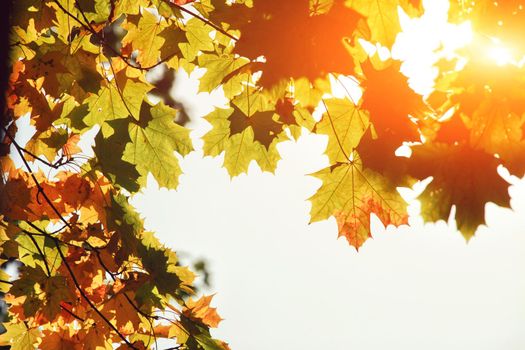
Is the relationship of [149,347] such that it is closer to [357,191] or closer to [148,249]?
[148,249]

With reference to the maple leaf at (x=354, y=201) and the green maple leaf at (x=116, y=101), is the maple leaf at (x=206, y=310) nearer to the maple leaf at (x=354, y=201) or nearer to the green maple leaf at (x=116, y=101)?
the maple leaf at (x=354, y=201)

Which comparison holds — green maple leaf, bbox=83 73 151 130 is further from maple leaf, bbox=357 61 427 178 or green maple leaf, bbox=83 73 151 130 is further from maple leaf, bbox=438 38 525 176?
maple leaf, bbox=438 38 525 176

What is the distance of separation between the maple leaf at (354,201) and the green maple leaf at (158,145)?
94cm

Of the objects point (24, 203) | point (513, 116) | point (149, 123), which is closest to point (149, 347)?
point (24, 203)

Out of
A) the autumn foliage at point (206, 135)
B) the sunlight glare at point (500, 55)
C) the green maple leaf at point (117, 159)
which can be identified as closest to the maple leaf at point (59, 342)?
the autumn foliage at point (206, 135)

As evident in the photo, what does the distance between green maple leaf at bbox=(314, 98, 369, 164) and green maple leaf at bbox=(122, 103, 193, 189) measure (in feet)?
3.20

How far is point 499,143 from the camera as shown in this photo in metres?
2.08

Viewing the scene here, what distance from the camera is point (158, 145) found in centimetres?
330

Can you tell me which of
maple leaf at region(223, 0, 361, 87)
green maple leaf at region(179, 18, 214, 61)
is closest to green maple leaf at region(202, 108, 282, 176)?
green maple leaf at region(179, 18, 214, 61)

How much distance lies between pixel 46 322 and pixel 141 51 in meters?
1.89

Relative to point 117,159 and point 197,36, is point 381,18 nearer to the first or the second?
point 197,36

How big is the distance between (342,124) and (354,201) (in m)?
0.43

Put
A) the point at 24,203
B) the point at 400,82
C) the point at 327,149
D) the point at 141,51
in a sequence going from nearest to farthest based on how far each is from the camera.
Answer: the point at 400,82 < the point at 327,149 < the point at 24,203 < the point at 141,51

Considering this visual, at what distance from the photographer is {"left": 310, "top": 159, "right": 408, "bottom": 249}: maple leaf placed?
2707mm
